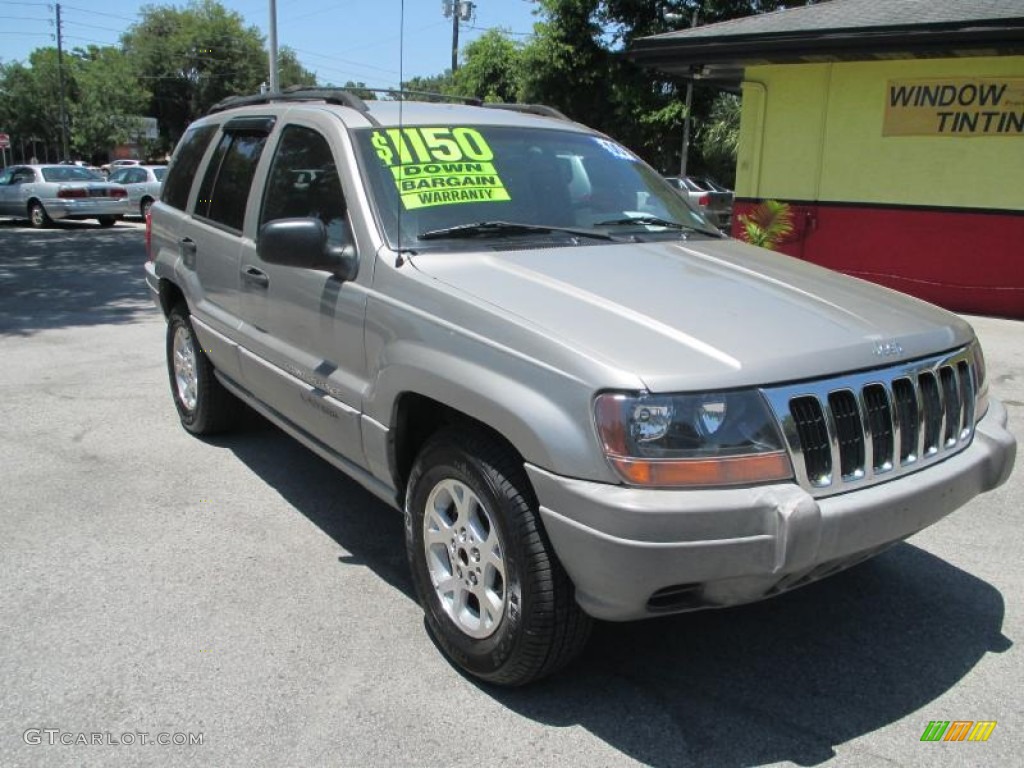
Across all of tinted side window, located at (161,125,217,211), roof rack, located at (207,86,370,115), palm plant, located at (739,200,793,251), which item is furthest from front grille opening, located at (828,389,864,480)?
palm plant, located at (739,200,793,251)

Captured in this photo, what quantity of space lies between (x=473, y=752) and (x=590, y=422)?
109cm

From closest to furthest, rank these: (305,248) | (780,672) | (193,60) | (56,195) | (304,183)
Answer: (780,672), (305,248), (304,183), (56,195), (193,60)

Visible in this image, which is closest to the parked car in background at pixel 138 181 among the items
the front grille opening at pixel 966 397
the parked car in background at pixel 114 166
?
the parked car in background at pixel 114 166

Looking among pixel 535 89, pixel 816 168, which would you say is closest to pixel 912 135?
pixel 816 168

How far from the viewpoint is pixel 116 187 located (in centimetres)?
2150

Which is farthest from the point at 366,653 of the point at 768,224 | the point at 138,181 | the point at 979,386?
the point at 138,181

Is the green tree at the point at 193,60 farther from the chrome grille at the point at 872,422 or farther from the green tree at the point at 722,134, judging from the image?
the chrome grille at the point at 872,422

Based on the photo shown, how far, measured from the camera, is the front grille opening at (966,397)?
3137mm

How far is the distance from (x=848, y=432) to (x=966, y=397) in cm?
77

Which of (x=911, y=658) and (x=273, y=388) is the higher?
(x=273, y=388)

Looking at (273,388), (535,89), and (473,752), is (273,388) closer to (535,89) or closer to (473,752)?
(473,752)

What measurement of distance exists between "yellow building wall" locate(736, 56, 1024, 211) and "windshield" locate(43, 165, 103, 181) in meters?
16.3

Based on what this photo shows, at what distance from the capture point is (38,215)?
21141mm

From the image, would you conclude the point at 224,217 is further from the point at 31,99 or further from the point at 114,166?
the point at 31,99
